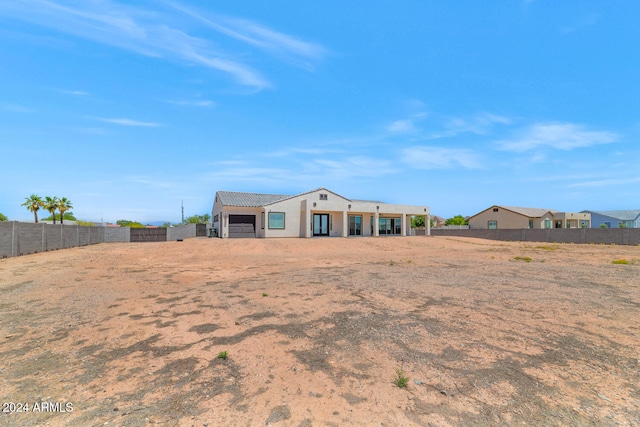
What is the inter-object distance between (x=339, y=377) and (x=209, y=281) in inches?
277

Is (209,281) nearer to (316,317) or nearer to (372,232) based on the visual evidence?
(316,317)

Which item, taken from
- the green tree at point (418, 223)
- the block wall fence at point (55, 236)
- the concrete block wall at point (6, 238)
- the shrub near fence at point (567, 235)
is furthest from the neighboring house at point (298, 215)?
the green tree at point (418, 223)

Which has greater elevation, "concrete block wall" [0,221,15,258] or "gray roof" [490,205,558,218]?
"gray roof" [490,205,558,218]

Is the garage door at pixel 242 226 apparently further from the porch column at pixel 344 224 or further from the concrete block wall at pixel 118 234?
the concrete block wall at pixel 118 234

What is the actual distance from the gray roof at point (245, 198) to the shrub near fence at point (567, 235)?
77.5 feet

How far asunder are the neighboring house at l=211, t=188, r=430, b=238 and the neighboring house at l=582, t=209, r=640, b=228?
47.7 meters

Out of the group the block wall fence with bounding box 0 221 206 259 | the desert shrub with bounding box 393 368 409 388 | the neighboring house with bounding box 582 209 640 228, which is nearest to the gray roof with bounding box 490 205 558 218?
the neighboring house with bounding box 582 209 640 228

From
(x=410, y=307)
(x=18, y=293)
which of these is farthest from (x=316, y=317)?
(x=18, y=293)

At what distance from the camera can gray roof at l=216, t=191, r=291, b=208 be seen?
28.8 meters

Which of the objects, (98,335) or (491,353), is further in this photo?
(98,335)

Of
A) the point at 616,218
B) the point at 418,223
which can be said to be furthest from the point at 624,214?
the point at 418,223

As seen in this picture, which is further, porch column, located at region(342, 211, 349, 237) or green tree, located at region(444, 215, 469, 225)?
green tree, located at region(444, 215, 469, 225)

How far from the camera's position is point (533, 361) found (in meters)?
4.11

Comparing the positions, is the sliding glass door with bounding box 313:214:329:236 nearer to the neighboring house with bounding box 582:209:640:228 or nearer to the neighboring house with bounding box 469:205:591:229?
the neighboring house with bounding box 469:205:591:229
